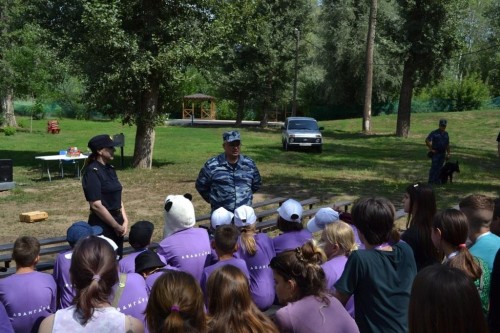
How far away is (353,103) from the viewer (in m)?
50.5

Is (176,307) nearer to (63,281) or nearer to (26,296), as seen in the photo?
(26,296)

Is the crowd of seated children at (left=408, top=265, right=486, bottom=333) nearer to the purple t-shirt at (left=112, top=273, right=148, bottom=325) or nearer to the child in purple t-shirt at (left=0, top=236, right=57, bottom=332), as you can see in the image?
the purple t-shirt at (left=112, top=273, right=148, bottom=325)

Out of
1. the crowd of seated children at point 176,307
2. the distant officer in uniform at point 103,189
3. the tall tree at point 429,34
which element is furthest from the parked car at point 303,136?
the crowd of seated children at point 176,307

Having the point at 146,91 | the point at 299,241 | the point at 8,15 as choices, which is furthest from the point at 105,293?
the point at 8,15

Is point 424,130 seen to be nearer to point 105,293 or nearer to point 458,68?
point 105,293

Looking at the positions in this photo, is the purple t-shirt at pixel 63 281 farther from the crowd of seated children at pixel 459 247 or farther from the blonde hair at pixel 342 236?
the crowd of seated children at pixel 459 247

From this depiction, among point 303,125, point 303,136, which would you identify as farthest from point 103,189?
point 303,125

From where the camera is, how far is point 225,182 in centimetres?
642

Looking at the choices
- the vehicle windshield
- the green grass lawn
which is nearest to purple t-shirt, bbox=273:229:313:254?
the green grass lawn

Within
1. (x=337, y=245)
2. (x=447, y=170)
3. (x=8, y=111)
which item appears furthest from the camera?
(x=8, y=111)

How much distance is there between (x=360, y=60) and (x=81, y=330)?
4333cm

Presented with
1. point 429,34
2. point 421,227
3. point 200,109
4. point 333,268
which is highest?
point 429,34

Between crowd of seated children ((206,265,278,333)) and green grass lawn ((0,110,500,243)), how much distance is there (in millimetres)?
8292

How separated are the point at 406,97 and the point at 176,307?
101 feet
